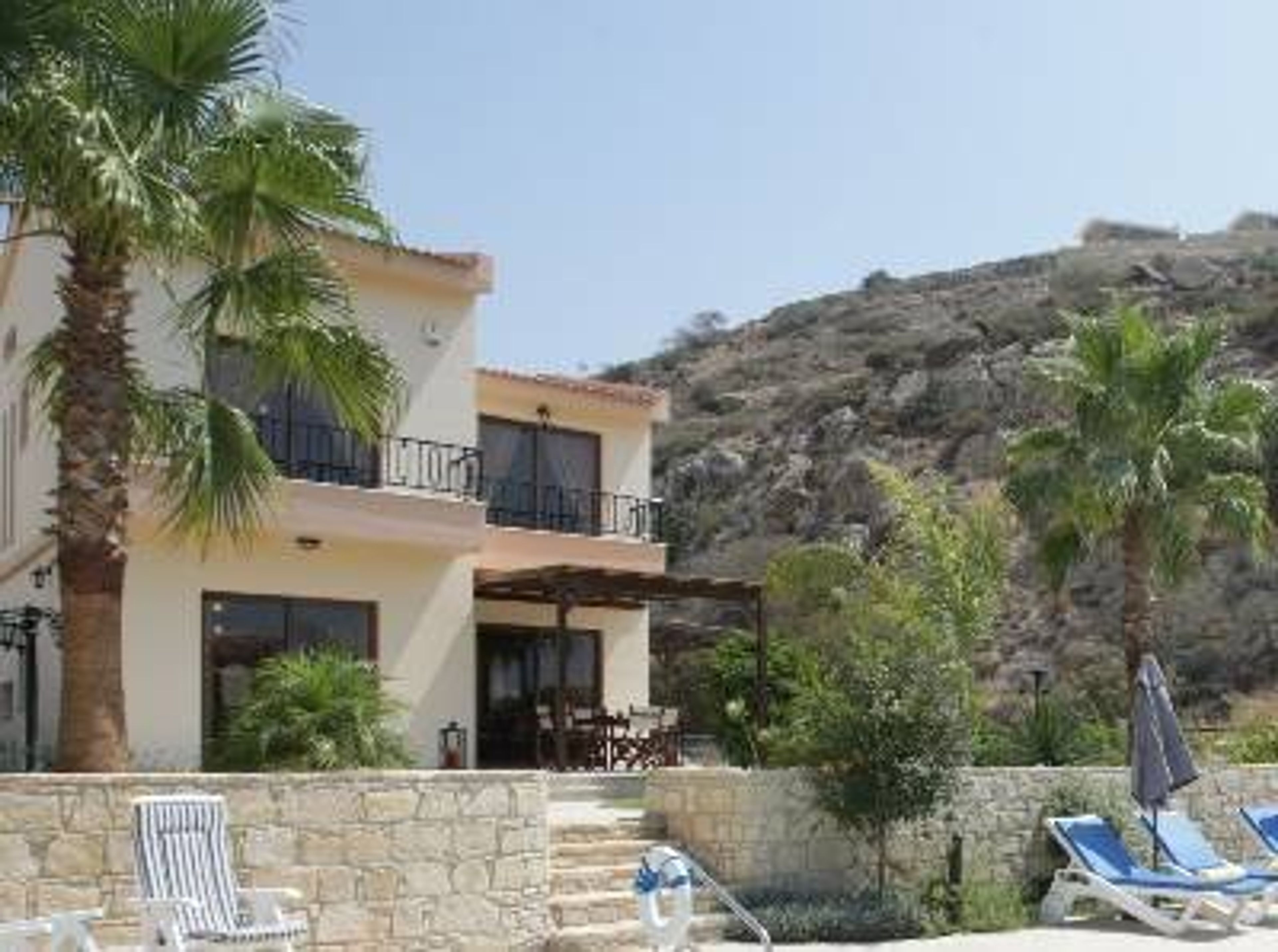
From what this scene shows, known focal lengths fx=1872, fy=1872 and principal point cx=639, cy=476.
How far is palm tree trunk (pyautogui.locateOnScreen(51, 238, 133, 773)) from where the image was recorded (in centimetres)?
1262

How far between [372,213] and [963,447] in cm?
3997

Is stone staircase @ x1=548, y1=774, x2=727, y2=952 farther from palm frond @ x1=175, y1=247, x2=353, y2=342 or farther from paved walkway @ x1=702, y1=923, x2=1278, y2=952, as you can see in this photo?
palm frond @ x1=175, y1=247, x2=353, y2=342

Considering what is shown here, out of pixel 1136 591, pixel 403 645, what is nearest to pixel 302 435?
pixel 403 645

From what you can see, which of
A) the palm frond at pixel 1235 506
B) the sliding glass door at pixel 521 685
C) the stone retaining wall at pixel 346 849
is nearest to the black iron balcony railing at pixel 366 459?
the sliding glass door at pixel 521 685

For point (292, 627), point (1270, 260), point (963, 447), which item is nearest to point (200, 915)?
point (292, 627)

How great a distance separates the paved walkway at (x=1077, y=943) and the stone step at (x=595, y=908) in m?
0.71

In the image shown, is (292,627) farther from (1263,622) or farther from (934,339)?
(934,339)

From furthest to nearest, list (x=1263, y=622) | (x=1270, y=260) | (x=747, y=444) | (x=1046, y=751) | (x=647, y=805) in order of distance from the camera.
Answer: (x=1270, y=260)
(x=747, y=444)
(x=1263, y=622)
(x=1046, y=751)
(x=647, y=805)

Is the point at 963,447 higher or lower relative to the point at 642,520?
higher

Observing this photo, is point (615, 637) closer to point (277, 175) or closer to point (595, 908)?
point (595, 908)

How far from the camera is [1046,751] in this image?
21.6 m

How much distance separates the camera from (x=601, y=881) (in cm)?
1545

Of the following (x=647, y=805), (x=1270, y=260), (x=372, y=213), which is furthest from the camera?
(x=1270, y=260)

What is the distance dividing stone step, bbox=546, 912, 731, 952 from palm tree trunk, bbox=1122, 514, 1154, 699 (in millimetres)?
10700
